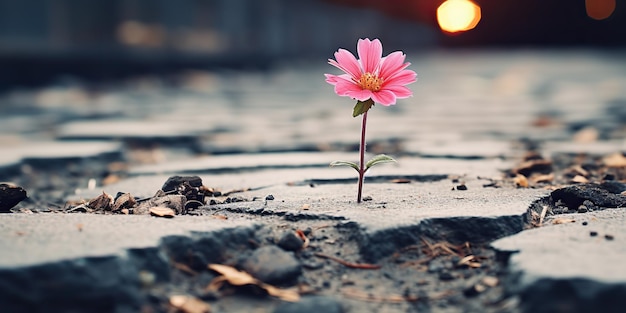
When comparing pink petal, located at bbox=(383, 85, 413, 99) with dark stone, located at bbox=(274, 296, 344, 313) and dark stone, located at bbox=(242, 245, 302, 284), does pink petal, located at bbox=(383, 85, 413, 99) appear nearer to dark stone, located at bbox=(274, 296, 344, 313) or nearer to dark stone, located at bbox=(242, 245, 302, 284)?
dark stone, located at bbox=(242, 245, 302, 284)

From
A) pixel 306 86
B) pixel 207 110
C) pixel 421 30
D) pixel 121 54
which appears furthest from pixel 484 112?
pixel 421 30

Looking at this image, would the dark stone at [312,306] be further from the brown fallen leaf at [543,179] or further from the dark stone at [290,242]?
the brown fallen leaf at [543,179]

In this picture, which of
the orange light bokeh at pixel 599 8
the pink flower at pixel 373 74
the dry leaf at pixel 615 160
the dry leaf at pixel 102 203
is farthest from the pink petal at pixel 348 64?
the orange light bokeh at pixel 599 8

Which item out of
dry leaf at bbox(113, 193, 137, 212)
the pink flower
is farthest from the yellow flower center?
dry leaf at bbox(113, 193, 137, 212)

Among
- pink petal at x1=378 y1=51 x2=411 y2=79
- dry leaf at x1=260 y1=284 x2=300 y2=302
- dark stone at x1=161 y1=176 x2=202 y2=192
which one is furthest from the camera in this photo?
dark stone at x1=161 y1=176 x2=202 y2=192

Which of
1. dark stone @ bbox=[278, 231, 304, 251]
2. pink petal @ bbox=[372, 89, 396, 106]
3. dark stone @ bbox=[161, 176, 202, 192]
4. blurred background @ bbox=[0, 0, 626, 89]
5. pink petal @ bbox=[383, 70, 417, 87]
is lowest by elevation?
dark stone @ bbox=[278, 231, 304, 251]

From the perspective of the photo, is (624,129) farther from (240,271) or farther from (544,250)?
(240,271)

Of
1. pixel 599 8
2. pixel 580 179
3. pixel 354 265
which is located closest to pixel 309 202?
pixel 354 265
